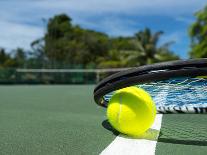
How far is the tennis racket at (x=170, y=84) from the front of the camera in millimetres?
2057

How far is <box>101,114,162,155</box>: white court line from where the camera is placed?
213 centimetres

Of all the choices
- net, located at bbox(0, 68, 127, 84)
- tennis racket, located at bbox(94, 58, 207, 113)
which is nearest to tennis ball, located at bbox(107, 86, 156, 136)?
tennis racket, located at bbox(94, 58, 207, 113)

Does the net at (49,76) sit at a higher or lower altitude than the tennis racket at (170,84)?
lower

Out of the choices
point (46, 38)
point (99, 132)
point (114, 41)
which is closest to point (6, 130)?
point (99, 132)

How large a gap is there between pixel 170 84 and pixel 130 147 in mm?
473

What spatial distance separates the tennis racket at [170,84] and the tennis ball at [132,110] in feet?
0.24

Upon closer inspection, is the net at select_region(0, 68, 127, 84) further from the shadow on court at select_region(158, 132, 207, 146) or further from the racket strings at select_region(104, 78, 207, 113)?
the shadow on court at select_region(158, 132, 207, 146)

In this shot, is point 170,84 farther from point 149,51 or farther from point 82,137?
point 149,51

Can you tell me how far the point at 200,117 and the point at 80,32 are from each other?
139 ft

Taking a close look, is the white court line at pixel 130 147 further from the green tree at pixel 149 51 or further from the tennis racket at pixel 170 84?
the green tree at pixel 149 51

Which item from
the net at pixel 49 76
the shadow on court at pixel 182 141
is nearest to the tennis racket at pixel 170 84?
the shadow on court at pixel 182 141

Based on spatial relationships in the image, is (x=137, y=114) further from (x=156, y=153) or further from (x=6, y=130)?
(x=6, y=130)

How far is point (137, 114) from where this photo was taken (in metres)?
2.45

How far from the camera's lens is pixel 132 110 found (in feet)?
8.03
